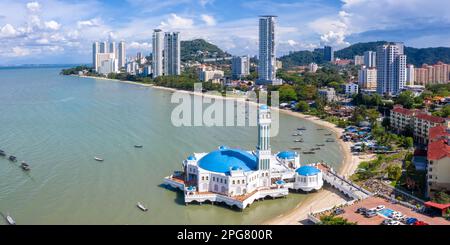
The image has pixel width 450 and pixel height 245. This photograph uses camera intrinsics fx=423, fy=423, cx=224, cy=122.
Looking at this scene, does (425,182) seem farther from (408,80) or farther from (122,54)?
(122,54)

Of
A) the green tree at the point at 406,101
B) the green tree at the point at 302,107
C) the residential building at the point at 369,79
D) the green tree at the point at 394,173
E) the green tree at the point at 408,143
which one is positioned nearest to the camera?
the green tree at the point at 394,173

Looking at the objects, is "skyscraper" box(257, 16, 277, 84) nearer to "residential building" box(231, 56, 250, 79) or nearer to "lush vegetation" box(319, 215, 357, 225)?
"residential building" box(231, 56, 250, 79)

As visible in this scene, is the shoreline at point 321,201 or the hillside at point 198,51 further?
the hillside at point 198,51

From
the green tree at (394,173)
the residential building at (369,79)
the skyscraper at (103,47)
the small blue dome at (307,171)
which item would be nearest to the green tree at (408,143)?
the green tree at (394,173)

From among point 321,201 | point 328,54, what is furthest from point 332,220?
point 328,54

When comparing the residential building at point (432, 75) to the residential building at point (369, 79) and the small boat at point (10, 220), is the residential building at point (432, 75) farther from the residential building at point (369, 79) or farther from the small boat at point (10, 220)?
the small boat at point (10, 220)

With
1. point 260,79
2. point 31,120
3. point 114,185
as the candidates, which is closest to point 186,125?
point 31,120

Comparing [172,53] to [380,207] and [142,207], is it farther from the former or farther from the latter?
[380,207]
